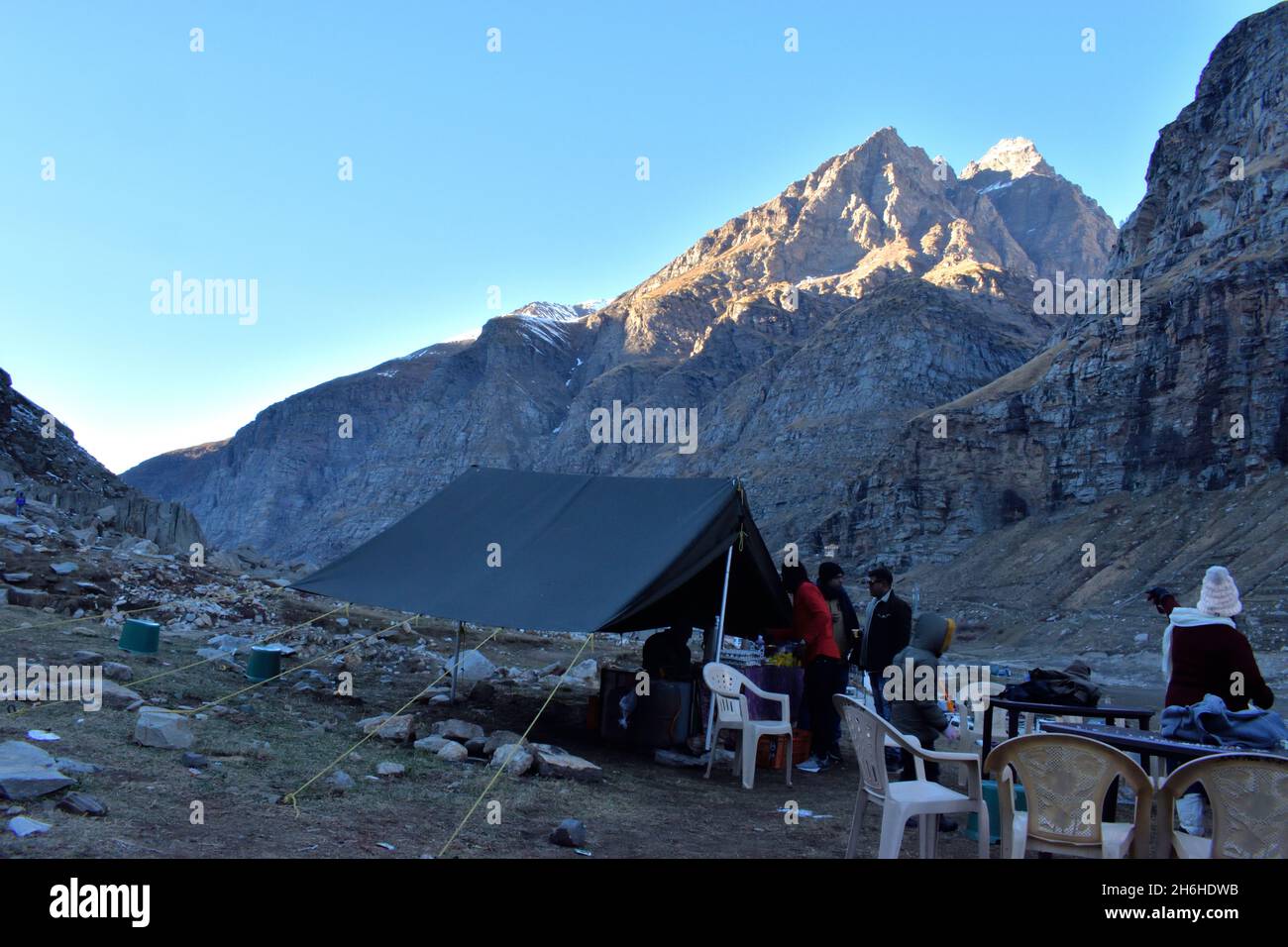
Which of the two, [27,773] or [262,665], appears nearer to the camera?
→ [27,773]

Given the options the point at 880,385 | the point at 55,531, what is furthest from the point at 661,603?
the point at 880,385

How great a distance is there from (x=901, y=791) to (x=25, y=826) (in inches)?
159

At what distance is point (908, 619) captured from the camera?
848cm

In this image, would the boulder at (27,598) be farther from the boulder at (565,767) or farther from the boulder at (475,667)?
the boulder at (565,767)

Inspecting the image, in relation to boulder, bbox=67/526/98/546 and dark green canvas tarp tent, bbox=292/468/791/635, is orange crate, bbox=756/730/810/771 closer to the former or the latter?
dark green canvas tarp tent, bbox=292/468/791/635

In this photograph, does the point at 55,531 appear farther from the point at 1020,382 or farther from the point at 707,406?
the point at 707,406

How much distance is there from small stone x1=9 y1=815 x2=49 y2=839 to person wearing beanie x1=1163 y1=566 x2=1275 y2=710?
562 centimetres

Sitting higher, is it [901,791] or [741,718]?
[901,791]

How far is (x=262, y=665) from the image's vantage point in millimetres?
10648

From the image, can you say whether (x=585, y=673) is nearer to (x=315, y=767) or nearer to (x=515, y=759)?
(x=515, y=759)

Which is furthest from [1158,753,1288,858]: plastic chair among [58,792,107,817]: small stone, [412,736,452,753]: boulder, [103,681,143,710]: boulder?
[103,681,143,710]: boulder

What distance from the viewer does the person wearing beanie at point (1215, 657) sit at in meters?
5.10

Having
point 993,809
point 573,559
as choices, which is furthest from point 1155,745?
point 573,559

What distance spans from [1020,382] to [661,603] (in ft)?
212
